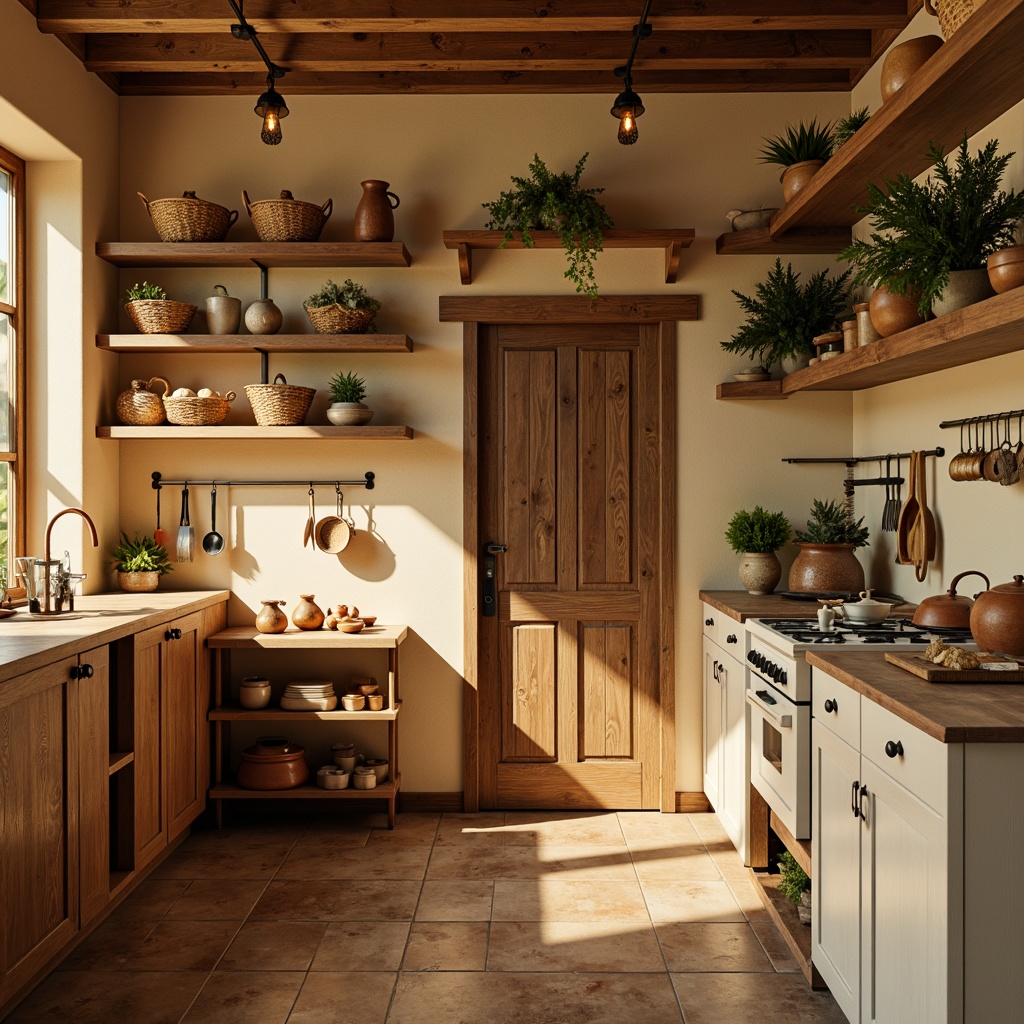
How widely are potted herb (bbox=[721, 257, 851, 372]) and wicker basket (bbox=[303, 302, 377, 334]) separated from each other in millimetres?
1533

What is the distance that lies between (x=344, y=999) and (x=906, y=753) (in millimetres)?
1653

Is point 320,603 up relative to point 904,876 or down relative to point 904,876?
up

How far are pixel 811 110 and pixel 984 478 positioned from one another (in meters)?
2.13

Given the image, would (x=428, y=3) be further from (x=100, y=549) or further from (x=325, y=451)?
(x=100, y=549)

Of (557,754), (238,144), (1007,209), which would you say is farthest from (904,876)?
(238,144)

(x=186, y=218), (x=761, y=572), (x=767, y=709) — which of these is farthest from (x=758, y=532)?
(x=186, y=218)

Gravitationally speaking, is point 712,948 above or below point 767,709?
below

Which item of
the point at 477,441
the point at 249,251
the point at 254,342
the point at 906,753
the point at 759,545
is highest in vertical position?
the point at 249,251

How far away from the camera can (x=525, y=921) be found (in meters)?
3.18

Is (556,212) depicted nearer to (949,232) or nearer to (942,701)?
(949,232)

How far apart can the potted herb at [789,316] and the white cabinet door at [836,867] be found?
183 cm

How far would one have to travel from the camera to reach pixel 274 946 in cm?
301

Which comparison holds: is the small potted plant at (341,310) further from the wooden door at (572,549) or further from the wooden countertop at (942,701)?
the wooden countertop at (942,701)

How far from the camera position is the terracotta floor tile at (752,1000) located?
259 centimetres
